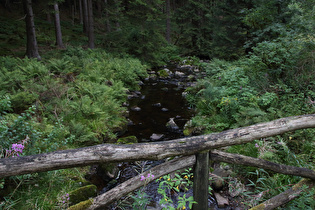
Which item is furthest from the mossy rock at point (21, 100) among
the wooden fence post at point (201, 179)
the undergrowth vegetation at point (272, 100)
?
the wooden fence post at point (201, 179)

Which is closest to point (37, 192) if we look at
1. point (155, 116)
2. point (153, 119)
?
point (153, 119)

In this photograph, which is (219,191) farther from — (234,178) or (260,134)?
(260,134)

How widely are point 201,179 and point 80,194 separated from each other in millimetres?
2340

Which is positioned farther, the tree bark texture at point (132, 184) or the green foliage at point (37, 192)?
the green foliage at point (37, 192)

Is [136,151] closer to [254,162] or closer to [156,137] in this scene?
[254,162]

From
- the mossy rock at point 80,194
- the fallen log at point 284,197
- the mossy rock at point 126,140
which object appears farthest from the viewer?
the mossy rock at point 126,140

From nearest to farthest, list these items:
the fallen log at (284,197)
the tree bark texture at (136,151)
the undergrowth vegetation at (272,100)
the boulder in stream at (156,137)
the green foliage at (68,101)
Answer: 1. the tree bark texture at (136,151)
2. the fallen log at (284,197)
3. the undergrowth vegetation at (272,100)
4. the green foliage at (68,101)
5. the boulder in stream at (156,137)

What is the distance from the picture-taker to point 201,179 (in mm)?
2596

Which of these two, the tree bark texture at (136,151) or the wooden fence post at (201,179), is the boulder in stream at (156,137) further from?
the tree bark texture at (136,151)

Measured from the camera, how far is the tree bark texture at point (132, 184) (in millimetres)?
2443

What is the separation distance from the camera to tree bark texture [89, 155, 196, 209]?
2.44 metres

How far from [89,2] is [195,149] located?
763 inches

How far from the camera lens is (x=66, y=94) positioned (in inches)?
298

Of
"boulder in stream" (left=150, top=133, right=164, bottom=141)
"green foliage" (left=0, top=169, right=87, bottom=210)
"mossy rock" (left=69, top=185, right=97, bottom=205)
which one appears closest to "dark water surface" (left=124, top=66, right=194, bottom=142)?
"boulder in stream" (left=150, top=133, right=164, bottom=141)
